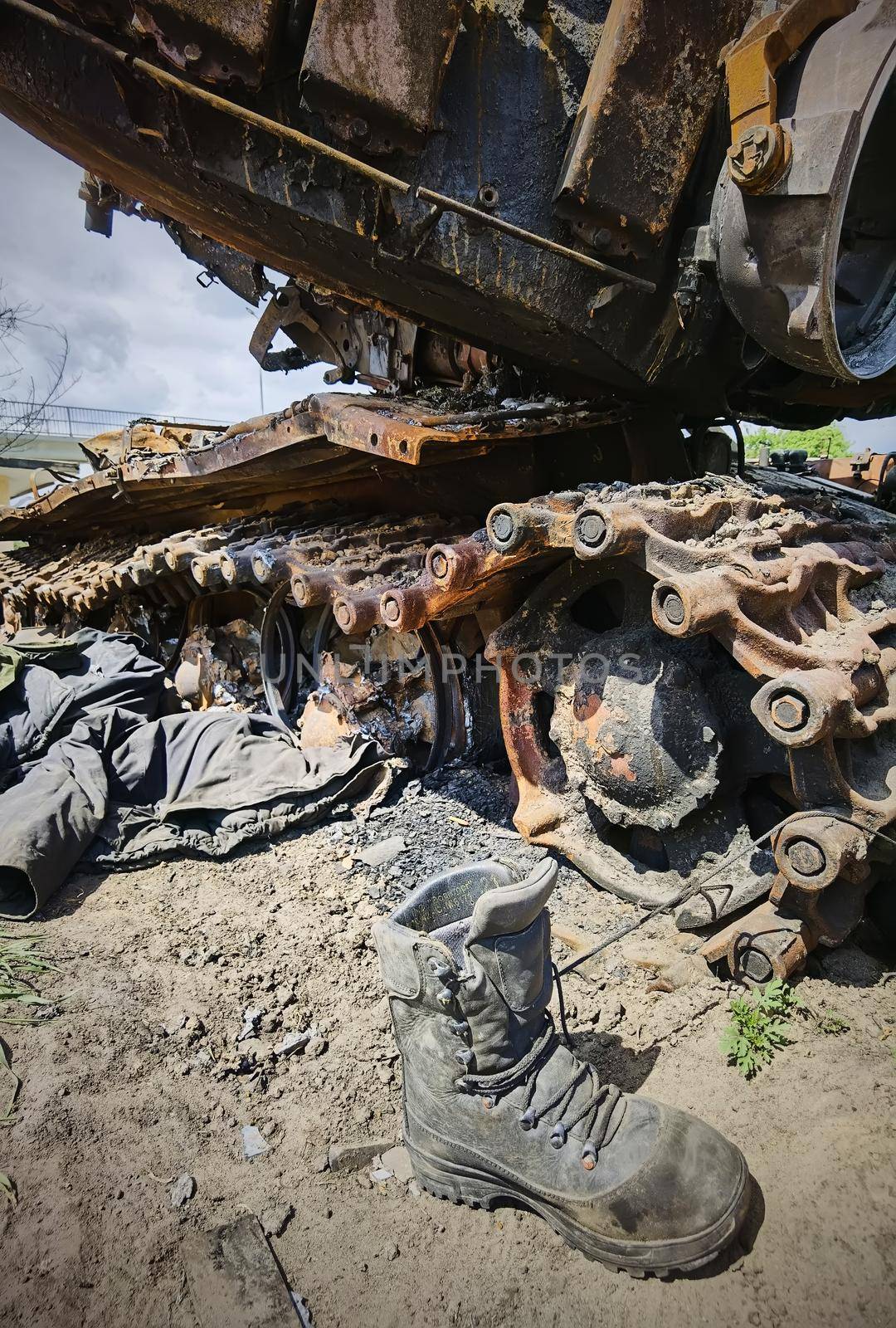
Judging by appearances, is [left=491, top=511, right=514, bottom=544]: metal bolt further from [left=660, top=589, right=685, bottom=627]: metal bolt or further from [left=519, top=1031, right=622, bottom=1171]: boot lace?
[left=519, top=1031, right=622, bottom=1171]: boot lace

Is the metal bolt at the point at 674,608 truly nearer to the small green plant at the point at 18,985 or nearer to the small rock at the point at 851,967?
the small rock at the point at 851,967

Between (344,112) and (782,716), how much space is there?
2147 mm

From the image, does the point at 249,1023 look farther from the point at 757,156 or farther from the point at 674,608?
the point at 757,156

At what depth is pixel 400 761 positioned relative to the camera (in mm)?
3982

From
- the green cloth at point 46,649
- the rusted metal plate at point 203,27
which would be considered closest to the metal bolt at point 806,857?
the rusted metal plate at point 203,27

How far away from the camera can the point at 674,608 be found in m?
2.08

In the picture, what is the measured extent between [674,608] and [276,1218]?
1707 mm

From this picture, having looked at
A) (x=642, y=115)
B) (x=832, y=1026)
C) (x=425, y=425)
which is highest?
(x=642, y=115)

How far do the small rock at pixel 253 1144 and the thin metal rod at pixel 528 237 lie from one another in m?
2.63

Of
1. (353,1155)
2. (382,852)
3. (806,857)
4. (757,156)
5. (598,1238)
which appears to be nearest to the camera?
(598,1238)

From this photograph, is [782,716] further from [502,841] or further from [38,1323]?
[38,1323]

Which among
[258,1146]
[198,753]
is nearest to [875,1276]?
[258,1146]

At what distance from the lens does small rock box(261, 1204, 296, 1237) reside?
5.66 ft

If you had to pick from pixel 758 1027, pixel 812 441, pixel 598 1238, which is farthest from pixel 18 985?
pixel 812 441
